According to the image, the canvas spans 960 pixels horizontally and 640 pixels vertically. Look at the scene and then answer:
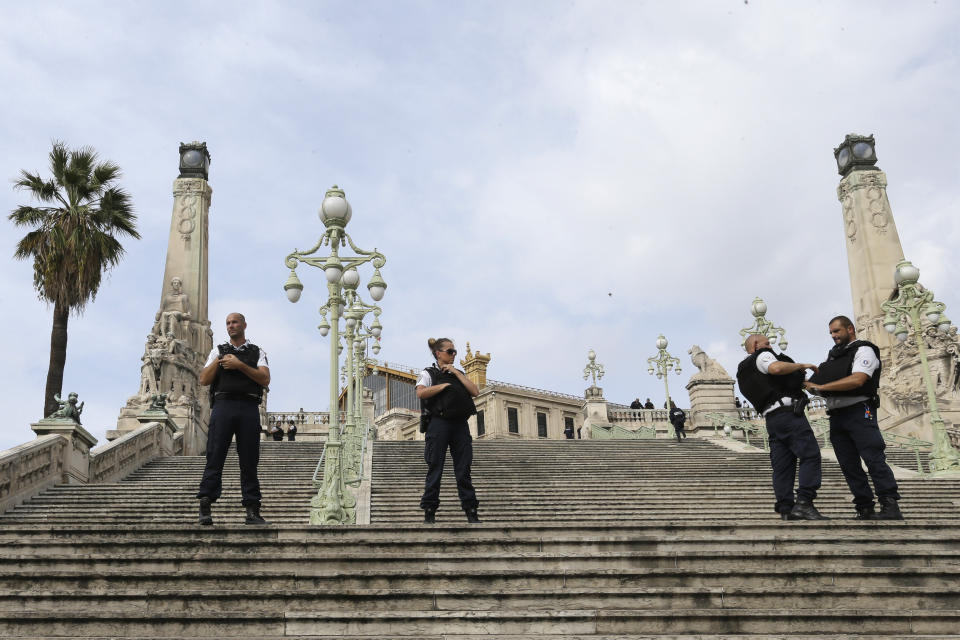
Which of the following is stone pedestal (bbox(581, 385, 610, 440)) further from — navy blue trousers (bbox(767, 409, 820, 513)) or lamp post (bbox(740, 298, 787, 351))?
navy blue trousers (bbox(767, 409, 820, 513))

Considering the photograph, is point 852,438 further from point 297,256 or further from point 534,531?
point 297,256

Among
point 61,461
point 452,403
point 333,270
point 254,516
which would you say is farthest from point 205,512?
point 61,461

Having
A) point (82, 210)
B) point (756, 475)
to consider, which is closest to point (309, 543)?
point (756, 475)

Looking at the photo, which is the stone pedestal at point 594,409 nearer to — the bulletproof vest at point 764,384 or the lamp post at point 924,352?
the lamp post at point 924,352

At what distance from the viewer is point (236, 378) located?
770 centimetres

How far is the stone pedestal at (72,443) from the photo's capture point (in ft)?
→ 46.2

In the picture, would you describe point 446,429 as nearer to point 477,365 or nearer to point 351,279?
point 351,279

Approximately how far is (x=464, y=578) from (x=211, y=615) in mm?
1814

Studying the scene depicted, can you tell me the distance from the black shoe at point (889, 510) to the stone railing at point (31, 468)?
10.9 m

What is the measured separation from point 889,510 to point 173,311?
988 inches

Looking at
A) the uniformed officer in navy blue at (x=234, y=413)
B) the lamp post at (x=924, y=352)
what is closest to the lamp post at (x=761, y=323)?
the lamp post at (x=924, y=352)

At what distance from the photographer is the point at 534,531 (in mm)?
7531

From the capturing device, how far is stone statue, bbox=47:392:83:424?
14.7 meters

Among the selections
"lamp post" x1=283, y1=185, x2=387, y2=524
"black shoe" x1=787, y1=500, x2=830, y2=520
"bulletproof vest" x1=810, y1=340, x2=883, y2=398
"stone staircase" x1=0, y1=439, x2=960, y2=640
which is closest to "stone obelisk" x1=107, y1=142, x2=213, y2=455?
"lamp post" x1=283, y1=185, x2=387, y2=524
